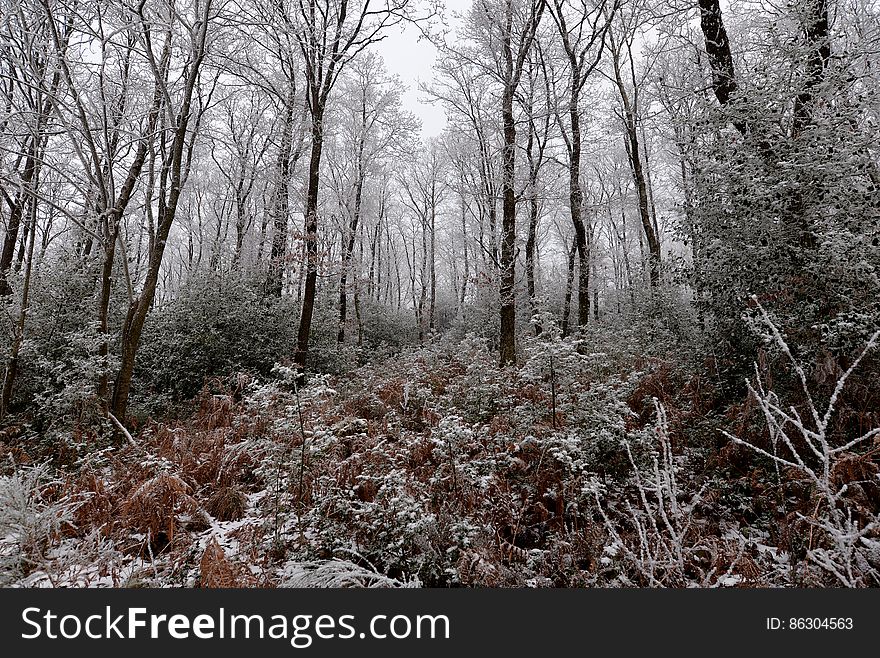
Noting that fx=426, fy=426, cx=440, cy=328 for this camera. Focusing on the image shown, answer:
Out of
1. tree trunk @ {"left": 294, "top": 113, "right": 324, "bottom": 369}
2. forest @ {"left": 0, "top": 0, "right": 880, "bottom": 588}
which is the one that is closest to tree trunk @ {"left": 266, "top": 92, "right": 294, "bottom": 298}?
forest @ {"left": 0, "top": 0, "right": 880, "bottom": 588}

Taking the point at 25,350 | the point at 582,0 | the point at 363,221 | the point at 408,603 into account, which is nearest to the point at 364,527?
the point at 408,603

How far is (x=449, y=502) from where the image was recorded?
3.95 meters

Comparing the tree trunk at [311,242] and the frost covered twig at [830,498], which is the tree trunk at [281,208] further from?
the frost covered twig at [830,498]

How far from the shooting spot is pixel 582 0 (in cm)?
1070

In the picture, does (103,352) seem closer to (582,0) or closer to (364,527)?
(364,527)

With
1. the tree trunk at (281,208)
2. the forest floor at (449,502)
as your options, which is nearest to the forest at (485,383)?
the forest floor at (449,502)

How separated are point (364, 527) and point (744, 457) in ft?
13.6

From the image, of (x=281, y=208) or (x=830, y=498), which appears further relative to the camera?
(x=281, y=208)

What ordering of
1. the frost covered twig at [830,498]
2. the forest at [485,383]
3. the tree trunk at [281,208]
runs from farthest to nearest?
the tree trunk at [281,208], the forest at [485,383], the frost covered twig at [830,498]

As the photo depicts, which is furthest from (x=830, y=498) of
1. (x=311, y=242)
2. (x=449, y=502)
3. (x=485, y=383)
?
(x=311, y=242)

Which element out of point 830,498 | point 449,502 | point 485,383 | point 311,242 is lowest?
point 449,502

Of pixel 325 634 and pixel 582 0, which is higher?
pixel 582 0

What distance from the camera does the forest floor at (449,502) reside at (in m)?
3.16

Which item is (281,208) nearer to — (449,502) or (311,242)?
(311,242)
